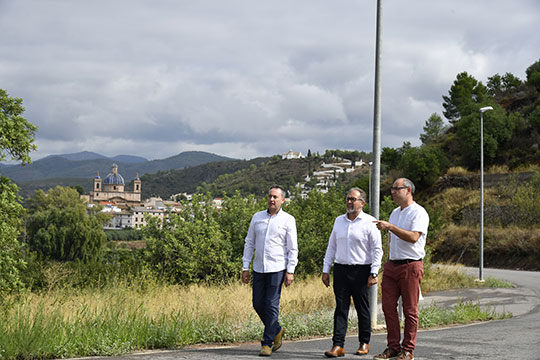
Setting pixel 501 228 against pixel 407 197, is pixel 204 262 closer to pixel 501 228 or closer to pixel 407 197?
pixel 407 197

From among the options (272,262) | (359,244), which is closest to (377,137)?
(359,244)

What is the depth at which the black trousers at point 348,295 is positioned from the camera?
23.9 ft

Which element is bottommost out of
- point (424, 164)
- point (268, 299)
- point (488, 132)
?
point (268, 299)

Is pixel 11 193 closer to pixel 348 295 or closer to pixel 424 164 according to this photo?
pixel 348 295

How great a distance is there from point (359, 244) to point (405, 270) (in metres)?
0.69

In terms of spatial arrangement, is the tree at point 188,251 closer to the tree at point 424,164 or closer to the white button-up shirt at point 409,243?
the white button-up shirt at point 409,243

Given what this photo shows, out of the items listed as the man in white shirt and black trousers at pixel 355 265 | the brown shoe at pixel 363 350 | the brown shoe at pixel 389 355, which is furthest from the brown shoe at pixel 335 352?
the brown shoe at pixel 389 355

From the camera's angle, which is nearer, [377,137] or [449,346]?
[449,346]

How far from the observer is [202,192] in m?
18.0

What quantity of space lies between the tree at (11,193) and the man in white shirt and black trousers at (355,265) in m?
7.72

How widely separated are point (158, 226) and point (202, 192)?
6.30ft

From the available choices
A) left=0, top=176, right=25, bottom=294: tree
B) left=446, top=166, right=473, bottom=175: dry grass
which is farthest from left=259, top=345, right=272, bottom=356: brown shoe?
left=446, top=166, right=473, bottom=175: dry grass

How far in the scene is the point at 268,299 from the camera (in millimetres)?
7320

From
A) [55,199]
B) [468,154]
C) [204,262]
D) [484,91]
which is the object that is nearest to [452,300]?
[204,262]
